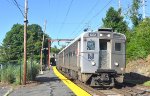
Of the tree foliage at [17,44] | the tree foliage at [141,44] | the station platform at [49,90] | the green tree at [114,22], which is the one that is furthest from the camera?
the tree foliage at [17,44]

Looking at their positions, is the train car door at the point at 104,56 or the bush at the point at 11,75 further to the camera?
the bush at the point at 11,75

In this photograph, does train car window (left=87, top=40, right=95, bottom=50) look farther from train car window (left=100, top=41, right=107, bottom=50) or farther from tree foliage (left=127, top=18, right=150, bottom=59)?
tree foliage (left=127, top=18, right=150, bottom=59)

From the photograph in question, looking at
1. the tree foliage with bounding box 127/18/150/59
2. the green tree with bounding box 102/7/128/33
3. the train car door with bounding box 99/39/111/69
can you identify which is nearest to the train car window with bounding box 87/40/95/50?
the train car door with bounding box 99/39/111/69

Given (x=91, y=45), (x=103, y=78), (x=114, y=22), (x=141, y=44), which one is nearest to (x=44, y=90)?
(x=103, y=78)

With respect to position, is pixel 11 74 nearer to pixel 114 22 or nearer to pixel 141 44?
pixel 141 44

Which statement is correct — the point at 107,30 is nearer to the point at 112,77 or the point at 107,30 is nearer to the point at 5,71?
the point at 112,77

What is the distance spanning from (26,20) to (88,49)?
5267 millimetres

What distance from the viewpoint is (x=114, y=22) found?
53562mm

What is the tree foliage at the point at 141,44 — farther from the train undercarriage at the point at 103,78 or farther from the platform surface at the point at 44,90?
the platform surface at the point at 44,90

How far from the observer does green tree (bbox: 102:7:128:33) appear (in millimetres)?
53250

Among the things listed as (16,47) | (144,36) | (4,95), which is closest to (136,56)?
(144,36)

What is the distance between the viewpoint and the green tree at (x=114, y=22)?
53.2 m

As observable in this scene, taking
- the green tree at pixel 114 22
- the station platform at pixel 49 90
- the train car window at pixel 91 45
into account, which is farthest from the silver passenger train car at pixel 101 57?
the green tree at pixel 114 22

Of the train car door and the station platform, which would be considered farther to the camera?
the train car door
